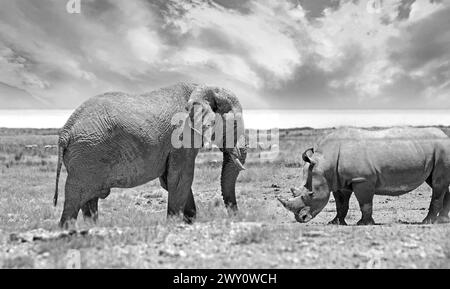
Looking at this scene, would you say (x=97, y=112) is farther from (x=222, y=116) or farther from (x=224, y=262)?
(x=224, y=262)

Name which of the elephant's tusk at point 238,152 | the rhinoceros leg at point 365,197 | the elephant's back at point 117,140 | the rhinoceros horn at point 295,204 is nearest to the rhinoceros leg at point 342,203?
the rhinoceros leg at point 365,197

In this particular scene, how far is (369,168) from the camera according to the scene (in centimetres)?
896

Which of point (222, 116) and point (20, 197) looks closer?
point (222, 116)

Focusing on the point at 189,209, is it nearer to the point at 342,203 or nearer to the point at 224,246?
the point at 342,203

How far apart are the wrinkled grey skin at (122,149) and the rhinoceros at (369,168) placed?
7.31 ft

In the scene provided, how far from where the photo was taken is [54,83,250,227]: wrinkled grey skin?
28.2 ft

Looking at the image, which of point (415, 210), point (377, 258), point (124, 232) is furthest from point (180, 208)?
point (415, 210)

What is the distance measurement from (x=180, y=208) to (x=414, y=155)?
4698mm

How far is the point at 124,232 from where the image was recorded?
7094 millimetres

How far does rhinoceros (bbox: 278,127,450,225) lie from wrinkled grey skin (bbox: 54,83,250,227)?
2229 mm

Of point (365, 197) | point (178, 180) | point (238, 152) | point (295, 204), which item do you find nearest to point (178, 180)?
point (178, 180)

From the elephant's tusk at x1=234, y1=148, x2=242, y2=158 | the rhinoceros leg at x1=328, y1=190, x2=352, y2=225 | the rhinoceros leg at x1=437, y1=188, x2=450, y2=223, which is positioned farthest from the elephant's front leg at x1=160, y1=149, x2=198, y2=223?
the rhinoceros leg at x1=437, y1=188, x2=450, y2=223

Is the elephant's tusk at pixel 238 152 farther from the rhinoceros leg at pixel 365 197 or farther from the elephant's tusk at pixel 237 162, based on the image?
the rhinoceros leg at pixel 365 197

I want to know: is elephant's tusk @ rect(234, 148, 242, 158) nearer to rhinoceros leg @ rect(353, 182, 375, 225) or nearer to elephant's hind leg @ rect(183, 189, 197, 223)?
elephant's hind leg @ rect(183, 189, 197, 223)
